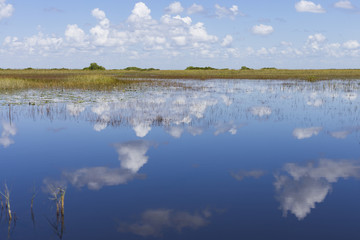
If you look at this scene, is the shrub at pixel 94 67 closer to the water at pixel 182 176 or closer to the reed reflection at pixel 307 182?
the water at pixel 182 176

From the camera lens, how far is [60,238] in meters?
5.62

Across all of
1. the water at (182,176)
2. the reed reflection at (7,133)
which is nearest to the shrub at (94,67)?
the water at (182,176)

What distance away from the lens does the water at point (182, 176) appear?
5.89 m

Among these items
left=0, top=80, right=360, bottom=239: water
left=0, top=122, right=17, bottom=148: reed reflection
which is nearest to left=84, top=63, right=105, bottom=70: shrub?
left=0, top=80, right=360, bottom=239: water

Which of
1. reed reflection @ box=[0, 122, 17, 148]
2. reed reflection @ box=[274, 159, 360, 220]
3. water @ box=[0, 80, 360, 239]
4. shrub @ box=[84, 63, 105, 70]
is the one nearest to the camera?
water @ box=[0, 80, 360, 239]

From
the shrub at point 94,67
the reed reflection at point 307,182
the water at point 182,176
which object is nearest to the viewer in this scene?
the water at point 182,176

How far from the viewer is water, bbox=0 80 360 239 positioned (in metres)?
5.89

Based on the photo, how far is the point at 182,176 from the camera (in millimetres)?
8422

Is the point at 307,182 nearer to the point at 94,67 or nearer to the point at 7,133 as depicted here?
the point at 7,133

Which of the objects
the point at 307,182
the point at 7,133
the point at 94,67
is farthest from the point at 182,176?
the point at 94,67

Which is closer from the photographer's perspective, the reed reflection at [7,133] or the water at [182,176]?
the water at [182,176]

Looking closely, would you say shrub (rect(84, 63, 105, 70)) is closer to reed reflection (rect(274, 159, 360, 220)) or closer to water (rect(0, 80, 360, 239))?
water (rect(0, 80, 360, 239))

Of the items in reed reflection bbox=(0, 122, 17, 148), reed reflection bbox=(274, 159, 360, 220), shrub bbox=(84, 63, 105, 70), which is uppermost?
shrub bbox=(84, 63, 105, 70)

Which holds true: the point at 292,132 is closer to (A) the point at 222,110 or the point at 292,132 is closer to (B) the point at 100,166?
(A) the point at 222,110
